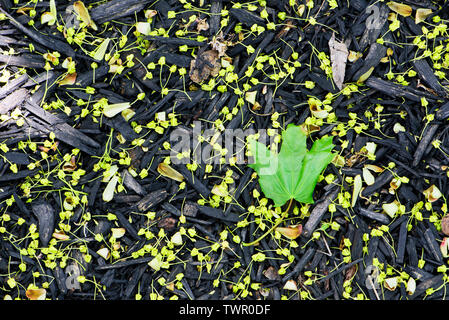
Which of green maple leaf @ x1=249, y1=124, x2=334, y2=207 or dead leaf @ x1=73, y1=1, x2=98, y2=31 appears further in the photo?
dead leaf @ x1=73, y1=1, x2=98, y2=31

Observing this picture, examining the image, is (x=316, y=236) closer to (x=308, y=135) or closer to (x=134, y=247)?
(x=308, y=135)

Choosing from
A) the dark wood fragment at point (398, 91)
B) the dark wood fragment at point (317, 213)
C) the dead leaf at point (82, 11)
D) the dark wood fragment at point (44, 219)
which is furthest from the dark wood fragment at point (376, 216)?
the dead leaf at point (82, 11)

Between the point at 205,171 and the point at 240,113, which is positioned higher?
the point at 240,113

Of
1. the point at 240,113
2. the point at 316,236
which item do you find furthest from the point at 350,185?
the point at 240,113

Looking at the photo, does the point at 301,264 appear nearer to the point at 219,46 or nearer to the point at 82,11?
the point at 219,46

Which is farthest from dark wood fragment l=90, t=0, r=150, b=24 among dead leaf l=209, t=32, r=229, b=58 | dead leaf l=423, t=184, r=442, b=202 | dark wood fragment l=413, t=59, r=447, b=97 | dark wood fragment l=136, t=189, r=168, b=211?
dead leaf l=423, t=184, r=442, b=202

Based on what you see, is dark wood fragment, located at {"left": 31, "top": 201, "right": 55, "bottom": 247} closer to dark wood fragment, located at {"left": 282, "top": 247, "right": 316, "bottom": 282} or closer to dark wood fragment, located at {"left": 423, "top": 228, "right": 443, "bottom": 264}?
dark wood fragment, located at {"left": 282, "top": 247, "right": 316, "bottom": 282}
